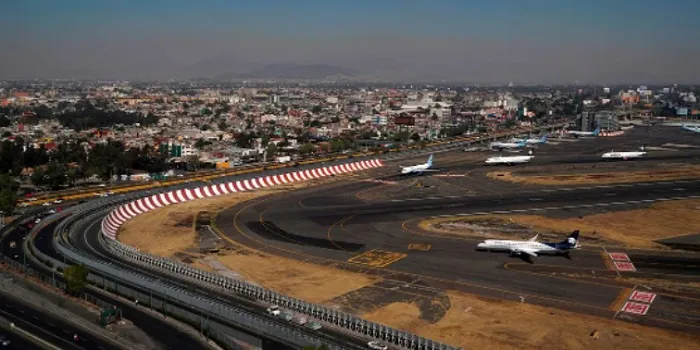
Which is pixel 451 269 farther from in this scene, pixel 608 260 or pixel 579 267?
pixel 608 260

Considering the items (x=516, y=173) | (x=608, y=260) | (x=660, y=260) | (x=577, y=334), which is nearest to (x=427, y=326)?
(x=577, y=334)

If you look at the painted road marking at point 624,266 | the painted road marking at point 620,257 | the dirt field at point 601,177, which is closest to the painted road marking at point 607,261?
the painted road marking at point 624,266

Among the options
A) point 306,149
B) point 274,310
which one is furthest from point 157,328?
→ point 306,149

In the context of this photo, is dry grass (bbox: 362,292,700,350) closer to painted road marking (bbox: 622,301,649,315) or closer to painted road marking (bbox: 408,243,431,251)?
painted road marking (bbox: 622,301,649,315)

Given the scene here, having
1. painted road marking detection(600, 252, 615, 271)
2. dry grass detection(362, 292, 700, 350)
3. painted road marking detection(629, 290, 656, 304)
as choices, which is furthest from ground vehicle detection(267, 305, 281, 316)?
painted road marking detection(600, 252, 615, 271)

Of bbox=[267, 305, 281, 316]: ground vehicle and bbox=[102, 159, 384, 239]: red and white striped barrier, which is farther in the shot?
bbox=[102, 159, 384, 239]: red and white striped barrier

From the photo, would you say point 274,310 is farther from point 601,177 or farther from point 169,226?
point 601,177
